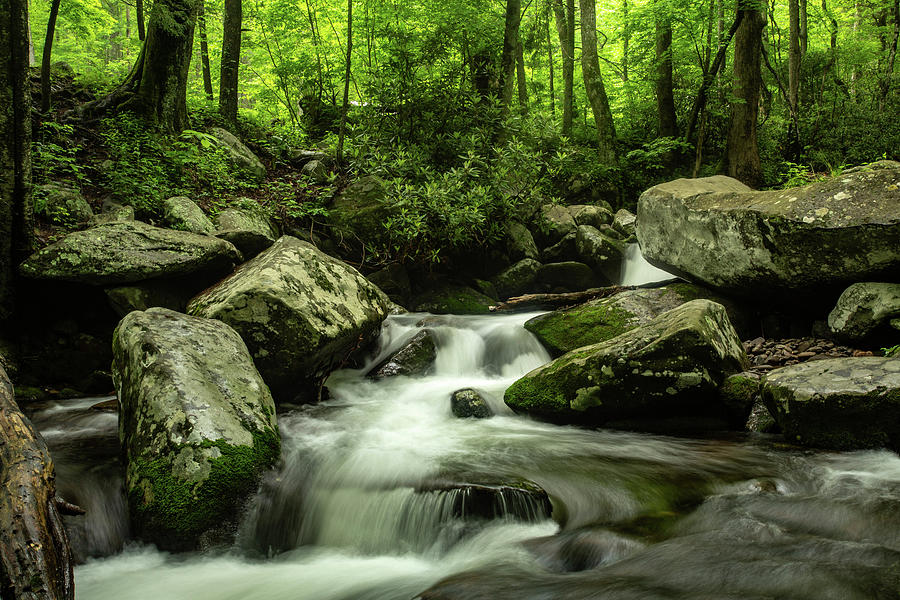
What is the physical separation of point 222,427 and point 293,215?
20.0ft

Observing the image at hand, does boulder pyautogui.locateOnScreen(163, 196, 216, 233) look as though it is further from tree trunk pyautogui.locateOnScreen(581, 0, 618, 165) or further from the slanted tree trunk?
tree trunk pyautogui.locateOnScreen(581, 0, 618, 165)

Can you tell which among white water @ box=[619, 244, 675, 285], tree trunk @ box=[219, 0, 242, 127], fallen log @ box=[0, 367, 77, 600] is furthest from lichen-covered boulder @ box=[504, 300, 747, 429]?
tree trunk @ box=[219, 0, 242, 127]

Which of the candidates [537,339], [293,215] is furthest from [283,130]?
[537,339]

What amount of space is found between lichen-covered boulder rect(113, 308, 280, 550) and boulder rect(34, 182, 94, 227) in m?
2.93

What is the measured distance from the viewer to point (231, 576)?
321 cm

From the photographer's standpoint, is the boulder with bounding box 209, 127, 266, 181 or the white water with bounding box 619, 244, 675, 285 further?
the boulder with bounding box 209, 127, 266, 181

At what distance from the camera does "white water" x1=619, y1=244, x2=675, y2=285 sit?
961 cm

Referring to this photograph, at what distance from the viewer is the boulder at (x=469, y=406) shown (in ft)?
18.6

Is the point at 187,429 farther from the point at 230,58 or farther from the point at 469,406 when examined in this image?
the point at 230,58

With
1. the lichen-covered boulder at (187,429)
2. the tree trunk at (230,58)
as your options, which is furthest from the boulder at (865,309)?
the tree trunk at (230,58)

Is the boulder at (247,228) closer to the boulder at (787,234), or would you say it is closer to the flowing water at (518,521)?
the flowing water at (518,521)

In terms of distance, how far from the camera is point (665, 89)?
14047 millimetres

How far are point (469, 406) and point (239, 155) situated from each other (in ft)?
25.0

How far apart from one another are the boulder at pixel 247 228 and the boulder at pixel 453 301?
2.84 m
